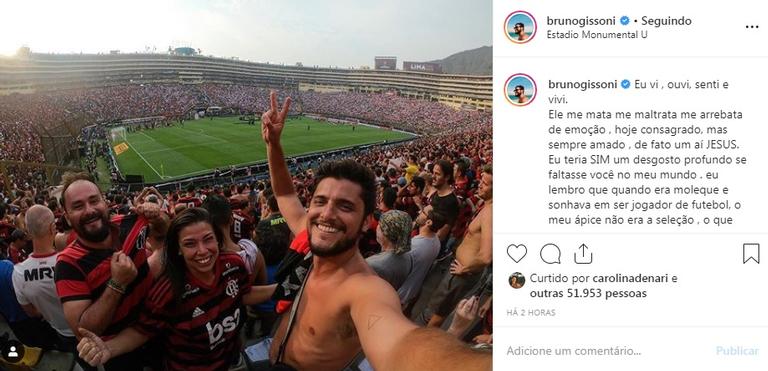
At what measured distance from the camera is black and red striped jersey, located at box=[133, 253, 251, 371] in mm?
2230

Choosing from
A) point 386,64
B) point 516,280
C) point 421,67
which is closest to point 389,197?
point 516,280

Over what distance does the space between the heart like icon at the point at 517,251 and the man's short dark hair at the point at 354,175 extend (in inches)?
32.6

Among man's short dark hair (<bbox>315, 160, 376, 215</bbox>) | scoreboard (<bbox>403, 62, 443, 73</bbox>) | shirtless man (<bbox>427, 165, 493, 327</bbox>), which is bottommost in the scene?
shirtless man (<bbox>427, 165, 493, 327</bbox>)

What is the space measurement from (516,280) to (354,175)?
0.90 m

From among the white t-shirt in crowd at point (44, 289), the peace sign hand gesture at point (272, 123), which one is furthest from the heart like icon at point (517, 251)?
the white t-shirt in crowd at point (44, 289)

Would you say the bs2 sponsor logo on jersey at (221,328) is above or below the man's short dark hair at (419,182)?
below

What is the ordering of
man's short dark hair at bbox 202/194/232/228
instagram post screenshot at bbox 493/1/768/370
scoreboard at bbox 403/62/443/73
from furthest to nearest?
scoreboard at bbox 403/62/443/73, man's short dark hair at bbox 202/194/232/228, instagram post screenshot at bbox 493/1/768/370

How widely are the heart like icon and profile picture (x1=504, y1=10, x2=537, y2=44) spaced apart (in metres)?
0.59

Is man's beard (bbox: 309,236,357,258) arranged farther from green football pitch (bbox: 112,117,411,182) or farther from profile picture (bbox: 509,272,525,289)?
green football pitch (bbox: 112,117,411,182)

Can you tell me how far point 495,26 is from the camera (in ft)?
4.15

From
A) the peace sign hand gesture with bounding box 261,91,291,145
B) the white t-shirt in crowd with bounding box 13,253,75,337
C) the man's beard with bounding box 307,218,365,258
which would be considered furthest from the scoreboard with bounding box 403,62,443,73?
the man's beard with bounding box 307,218,365,258

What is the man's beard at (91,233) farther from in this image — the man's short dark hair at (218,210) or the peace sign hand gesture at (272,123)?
the peace sign hand gesture at (272,123)

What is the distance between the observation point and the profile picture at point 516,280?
1233 millimetres

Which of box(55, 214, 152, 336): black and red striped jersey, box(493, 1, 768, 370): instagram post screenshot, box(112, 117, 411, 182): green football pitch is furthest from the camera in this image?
box(112, 117, 411, 182): green football pitch
